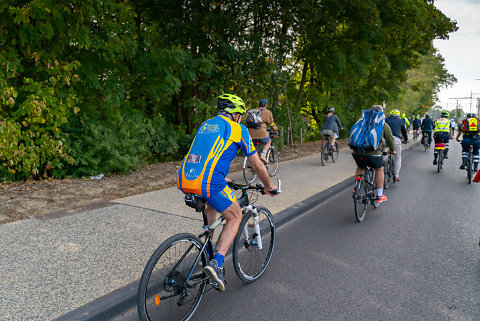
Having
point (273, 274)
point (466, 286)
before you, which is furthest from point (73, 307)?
point (466, 286)

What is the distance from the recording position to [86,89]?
911cm

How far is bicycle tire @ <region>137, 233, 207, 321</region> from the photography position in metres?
2.63

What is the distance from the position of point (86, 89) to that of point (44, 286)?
22.3 ft

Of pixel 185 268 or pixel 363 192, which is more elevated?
pixel 185 268

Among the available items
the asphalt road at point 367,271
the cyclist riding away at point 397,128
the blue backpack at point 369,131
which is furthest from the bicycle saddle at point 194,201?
the cyclist riding away at point 397,128

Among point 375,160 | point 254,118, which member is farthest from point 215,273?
point 254,118

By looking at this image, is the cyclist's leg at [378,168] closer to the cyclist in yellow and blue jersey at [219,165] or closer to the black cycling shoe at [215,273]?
the cyclist in yellow and blue jersey at [219,165]

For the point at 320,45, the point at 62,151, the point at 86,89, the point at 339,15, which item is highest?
the point at 339,15

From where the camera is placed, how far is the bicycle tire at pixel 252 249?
3.58 metres

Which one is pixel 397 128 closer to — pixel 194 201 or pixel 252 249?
pixel 252 249

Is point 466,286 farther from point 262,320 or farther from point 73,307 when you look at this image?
point 73,307

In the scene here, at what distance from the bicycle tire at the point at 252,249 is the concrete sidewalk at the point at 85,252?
108 centimetres

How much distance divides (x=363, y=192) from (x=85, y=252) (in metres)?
4.61

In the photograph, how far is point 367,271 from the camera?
414cm
